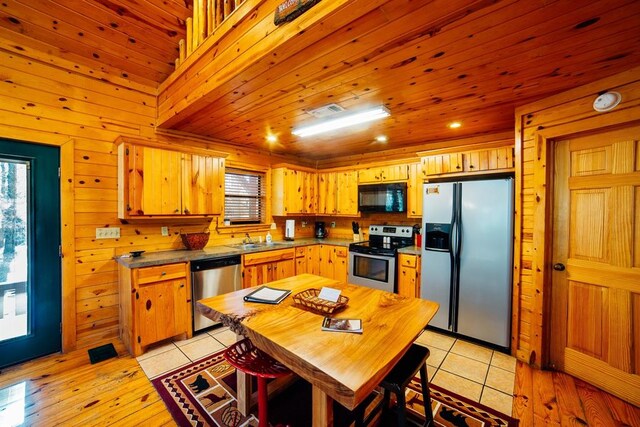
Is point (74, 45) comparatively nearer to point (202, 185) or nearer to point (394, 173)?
point (202, 185)

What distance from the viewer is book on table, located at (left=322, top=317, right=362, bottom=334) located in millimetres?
1395

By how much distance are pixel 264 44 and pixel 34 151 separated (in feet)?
8.23

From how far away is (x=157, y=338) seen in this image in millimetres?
2719

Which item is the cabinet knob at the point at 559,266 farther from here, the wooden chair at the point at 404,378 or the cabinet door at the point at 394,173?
the cabinet door at the point at 394,173

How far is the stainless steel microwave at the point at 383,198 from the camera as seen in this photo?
3.87 m

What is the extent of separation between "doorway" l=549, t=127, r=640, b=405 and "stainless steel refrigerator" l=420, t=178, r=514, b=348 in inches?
15.5

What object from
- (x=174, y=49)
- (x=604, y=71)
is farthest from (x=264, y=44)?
(x=604, y=71)

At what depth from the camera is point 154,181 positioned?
9.60 feet

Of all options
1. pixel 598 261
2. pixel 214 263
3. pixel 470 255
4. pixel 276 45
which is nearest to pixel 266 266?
pixel 214 263

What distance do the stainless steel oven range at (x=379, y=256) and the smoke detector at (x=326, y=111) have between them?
192 centimetres

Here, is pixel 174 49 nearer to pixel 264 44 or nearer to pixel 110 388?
pixel 264 44

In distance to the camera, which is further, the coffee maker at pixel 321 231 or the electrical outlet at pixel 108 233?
the coffee maker at pixel 321 231

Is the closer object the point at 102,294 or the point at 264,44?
the point at 264,44

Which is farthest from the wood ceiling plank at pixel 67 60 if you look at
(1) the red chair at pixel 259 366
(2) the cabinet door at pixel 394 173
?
(2) the cabinet door at pixel 394 173
